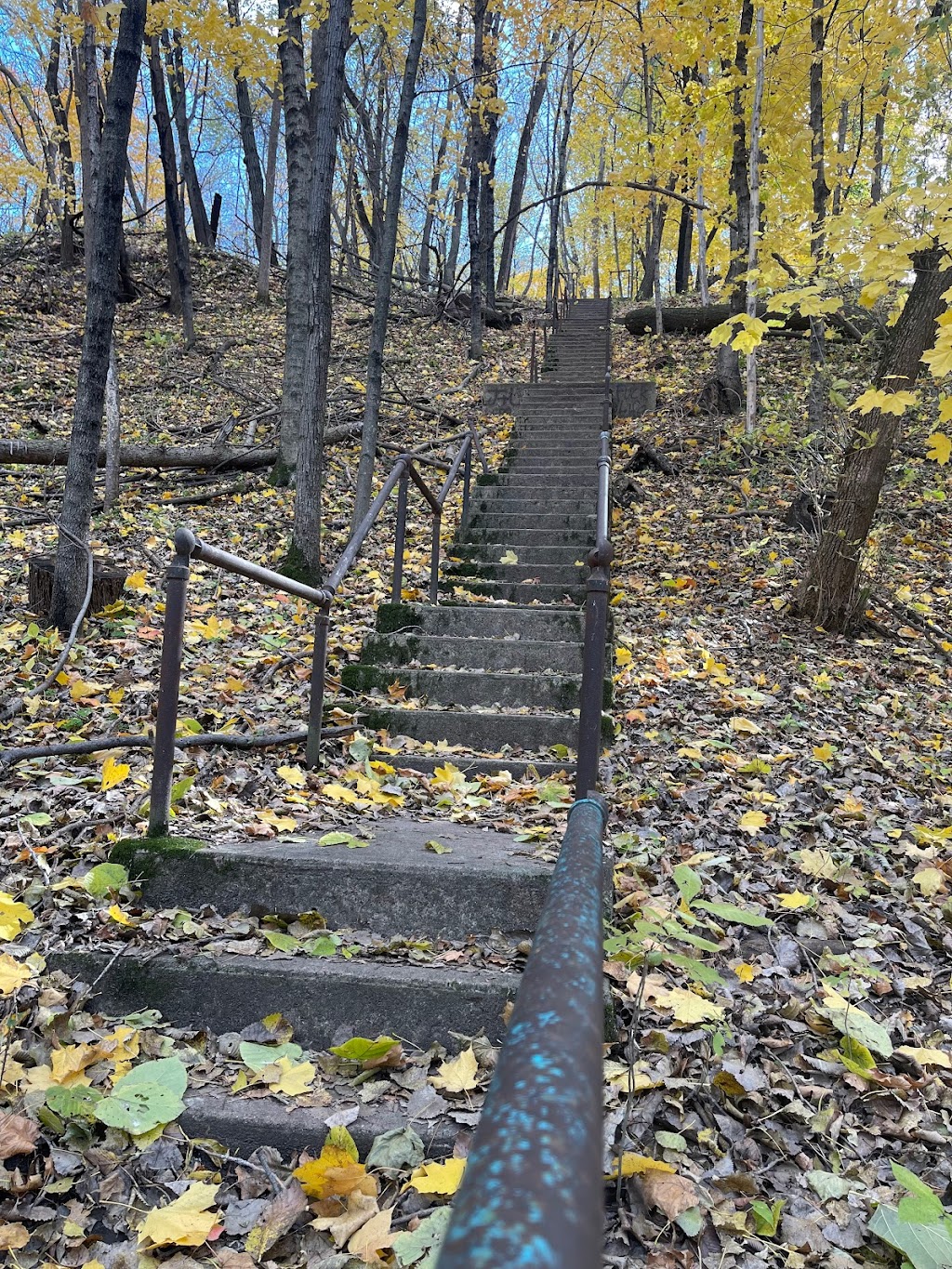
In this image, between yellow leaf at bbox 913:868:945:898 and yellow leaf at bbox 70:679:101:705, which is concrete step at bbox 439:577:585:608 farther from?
yellow leaf at bbox 913:868:945:898

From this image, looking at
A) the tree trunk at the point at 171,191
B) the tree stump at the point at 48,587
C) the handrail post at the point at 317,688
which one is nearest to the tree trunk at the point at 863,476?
the handrail post at the point at 317,688

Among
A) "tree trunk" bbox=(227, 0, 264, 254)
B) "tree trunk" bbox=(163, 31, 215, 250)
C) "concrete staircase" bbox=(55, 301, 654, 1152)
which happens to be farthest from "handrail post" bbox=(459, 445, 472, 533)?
"tree trunk" bbox=(227, 0, 264, 254)

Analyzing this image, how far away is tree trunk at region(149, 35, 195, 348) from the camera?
12914 millimetres

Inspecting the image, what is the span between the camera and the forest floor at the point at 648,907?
1733mm

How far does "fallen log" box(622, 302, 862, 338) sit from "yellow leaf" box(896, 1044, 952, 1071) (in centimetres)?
1242

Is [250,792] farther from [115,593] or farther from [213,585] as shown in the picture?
[213,585]

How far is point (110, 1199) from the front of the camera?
171 cm

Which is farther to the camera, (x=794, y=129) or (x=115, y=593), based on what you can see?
(x=794, y=129)

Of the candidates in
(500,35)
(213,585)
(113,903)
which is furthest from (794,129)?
(113,903)

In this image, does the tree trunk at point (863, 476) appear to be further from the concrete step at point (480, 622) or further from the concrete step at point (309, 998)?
the concrete step at point (309, 998)

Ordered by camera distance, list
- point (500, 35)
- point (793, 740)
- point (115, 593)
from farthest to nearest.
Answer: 1. point (500, 35)
2. point (115, 593)
3. point (793, 740)

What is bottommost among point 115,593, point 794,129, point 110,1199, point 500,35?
point 110,1199

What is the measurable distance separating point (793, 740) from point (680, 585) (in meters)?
2.83

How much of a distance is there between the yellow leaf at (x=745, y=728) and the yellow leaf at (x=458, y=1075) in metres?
2.87
